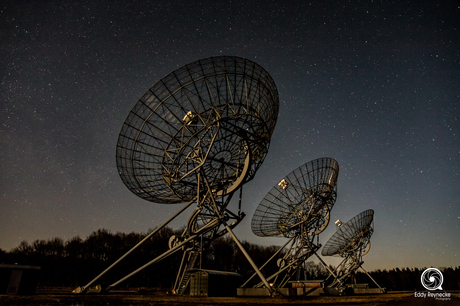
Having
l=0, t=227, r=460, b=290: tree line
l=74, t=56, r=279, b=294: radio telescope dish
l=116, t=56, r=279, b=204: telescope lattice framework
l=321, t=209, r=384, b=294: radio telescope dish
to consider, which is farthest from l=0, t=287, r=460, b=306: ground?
l=0, t=227, r=460, b=290: tree line

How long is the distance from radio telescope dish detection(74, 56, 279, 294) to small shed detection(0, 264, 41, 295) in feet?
25.5

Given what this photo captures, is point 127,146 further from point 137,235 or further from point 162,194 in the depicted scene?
point 137,235

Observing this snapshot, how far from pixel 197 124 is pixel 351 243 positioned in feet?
89.7

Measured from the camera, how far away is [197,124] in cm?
1788

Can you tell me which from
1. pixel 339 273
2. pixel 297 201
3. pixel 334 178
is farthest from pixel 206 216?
pixel 339 273

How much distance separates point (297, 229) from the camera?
28.3m

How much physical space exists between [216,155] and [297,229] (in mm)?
13180

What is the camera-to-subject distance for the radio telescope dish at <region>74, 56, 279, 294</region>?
1698 centimetres

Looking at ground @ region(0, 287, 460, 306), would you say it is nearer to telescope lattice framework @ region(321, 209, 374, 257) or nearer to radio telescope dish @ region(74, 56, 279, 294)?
radio telescope dish @ region(74, 56, 279, 294)

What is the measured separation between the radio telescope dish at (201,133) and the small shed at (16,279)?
25.5 ft

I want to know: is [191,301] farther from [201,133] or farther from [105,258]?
[105,258]

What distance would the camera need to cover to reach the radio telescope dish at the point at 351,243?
34125 mm

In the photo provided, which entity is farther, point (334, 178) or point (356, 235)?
point (356, 235)

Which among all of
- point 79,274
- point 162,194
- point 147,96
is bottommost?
point 79,274
